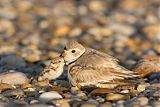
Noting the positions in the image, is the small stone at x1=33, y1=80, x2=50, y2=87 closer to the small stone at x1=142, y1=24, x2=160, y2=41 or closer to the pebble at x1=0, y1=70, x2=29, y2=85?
the pebble at x1=0, y1=70, x2=29, y2=85

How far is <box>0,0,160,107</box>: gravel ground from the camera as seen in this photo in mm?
7527

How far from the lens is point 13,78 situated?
8664mm

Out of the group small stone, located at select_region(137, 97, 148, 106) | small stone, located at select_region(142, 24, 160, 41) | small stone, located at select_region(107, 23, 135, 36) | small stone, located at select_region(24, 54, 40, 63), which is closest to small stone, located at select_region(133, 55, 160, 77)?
small stone, located at select_region(137, 97, 148, 106)

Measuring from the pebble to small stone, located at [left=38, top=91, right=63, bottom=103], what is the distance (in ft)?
4.07

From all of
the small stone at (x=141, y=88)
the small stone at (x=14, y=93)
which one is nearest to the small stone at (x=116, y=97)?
the small stone at (x=141, y=88)

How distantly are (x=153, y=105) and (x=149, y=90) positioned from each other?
807 millimetres

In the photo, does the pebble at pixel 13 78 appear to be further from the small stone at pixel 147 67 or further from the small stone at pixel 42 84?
the small stone at pixel 147 67

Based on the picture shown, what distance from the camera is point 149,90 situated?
787 cm

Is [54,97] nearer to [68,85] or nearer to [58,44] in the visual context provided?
[68,85]

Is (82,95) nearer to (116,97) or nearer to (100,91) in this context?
(100,91)

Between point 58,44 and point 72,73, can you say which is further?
point 58,44

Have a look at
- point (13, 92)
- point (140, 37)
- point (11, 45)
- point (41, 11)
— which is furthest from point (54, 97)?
point (41, 11)

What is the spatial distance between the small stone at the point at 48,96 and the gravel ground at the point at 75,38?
14 millimetres

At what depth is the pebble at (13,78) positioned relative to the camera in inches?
340
